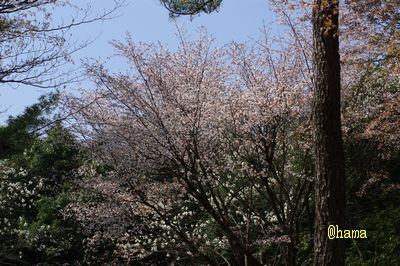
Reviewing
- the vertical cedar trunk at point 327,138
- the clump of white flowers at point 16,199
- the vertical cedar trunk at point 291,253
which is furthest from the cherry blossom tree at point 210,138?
the clump of white flowers at point 16,199

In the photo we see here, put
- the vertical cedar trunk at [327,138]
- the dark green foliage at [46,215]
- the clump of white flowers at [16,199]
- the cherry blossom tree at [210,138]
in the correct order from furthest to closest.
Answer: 1. the clump of white flowers at [16,199]
2. the dark green foliage at [46,215]
3. the cherry blossom tree at [210,138]
4. the vertical cedar trunk at [327,138]

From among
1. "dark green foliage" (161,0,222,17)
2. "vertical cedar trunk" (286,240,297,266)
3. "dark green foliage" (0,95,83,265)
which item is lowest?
"vertical cedar trunk" (286,240,297,266)

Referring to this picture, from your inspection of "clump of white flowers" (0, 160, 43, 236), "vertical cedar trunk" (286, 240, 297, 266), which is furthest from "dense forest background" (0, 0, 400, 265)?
"clump of white flowers" (0, 160, 43, 236)

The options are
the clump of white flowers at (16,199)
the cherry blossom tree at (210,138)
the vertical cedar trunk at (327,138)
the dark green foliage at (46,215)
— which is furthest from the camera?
the clump of white flowers at (16,199)

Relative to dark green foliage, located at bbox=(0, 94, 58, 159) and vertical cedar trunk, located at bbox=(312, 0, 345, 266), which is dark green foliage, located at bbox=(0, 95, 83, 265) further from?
vertical cedar trunk, located at bbox=(312, 0, 345, 266)

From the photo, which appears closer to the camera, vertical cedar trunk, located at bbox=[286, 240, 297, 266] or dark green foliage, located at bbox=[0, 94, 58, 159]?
dark green foliage, located at bbox=[0, 94, 58, 159]

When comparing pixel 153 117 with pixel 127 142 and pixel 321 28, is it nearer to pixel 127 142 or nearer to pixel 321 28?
pixel 127 142

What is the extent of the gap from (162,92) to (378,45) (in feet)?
9.12

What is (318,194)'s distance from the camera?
4773 millimetres

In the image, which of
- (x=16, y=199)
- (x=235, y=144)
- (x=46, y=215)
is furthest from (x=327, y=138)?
(x=16, y=199)

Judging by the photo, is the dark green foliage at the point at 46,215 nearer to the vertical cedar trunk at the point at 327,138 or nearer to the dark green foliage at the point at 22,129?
the dark green foliage at the point at 22,129

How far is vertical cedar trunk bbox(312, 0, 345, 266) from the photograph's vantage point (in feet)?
15.3

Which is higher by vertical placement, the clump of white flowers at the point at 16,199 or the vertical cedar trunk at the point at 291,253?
the clump of white flowers at the point at 16,199

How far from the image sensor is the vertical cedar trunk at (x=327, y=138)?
4676mm
